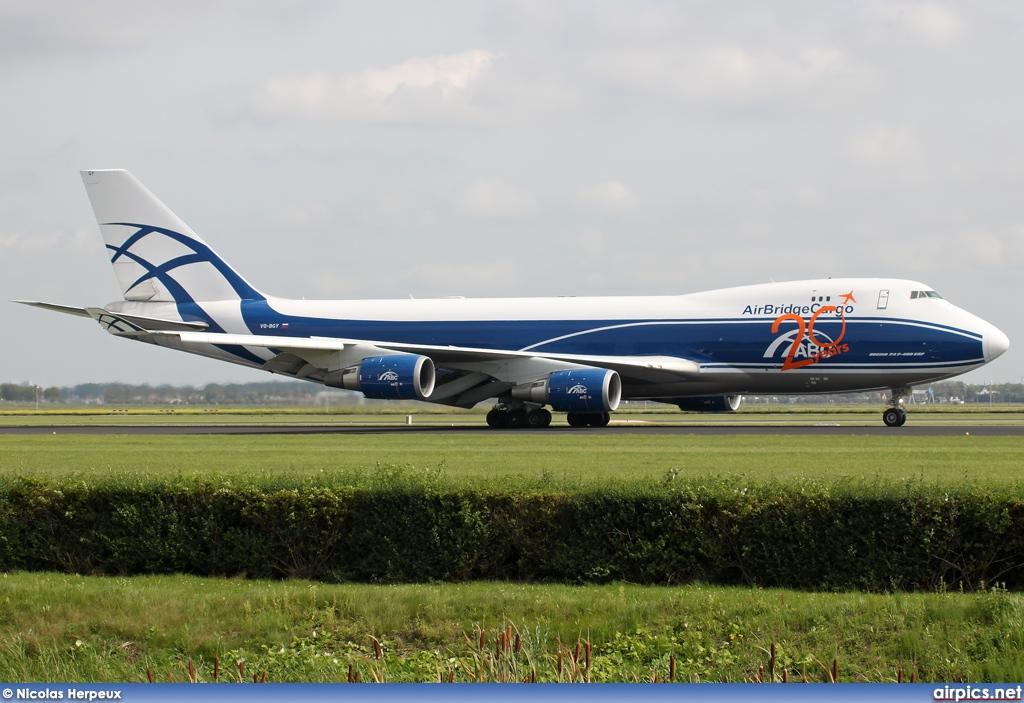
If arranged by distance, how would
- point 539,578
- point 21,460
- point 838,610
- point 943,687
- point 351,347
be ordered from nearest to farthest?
point 943,687 < point 838,610 < point 539,578 < point 21,460 < point 351,347

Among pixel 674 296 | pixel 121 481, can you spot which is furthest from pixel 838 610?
pixel 674 296

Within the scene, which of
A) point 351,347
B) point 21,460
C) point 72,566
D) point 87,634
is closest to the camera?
point 87,634

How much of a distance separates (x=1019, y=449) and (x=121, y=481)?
2059 cm

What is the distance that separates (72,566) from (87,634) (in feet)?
7.33

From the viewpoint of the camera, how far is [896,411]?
39.6 m

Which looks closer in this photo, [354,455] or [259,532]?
[259,532]

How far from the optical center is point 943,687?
5.43 m

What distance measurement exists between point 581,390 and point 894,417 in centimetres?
1164

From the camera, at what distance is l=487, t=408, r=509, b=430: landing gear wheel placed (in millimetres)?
41875

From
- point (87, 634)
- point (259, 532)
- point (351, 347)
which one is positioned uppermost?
point (351, 347)

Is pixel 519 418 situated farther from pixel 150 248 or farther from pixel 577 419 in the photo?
pixel 150 248

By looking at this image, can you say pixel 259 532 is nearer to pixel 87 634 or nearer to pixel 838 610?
pixel 87 634

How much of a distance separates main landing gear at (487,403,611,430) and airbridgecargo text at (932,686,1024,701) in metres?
35.1

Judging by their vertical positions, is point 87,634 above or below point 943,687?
below
